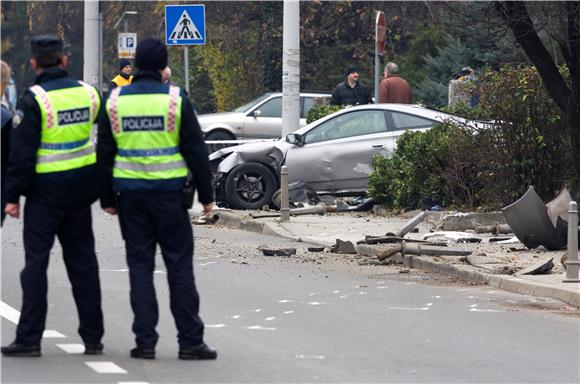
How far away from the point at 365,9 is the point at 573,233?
2705cm

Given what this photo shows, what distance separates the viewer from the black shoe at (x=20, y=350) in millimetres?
8758

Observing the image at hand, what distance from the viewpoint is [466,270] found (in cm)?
1338

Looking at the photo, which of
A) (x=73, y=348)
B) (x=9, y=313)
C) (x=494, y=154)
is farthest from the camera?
(x=494, y=154)

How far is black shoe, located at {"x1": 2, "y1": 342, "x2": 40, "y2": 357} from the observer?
8.76 metres

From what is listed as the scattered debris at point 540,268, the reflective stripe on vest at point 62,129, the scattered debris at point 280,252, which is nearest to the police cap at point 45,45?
the reflective stripe on vest at point 62,129

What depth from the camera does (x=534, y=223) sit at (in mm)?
14664

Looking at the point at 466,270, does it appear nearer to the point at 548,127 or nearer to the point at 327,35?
the point at 548,127

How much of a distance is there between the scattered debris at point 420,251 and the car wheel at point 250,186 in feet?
18.8

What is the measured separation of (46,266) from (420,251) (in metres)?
6.28

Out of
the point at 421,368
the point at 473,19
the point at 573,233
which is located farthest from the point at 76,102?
the point at 473,19

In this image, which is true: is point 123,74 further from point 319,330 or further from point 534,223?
point 319,330

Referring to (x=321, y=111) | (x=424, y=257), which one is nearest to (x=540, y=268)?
(x=424, y=257)

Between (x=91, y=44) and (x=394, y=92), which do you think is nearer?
(x=394, y=92)

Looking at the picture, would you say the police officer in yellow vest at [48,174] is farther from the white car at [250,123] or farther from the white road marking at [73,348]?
the white car at [250,123]
